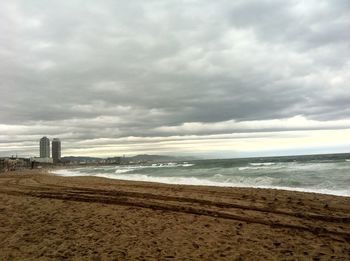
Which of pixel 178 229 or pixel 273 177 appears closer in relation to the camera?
pixel 178 229

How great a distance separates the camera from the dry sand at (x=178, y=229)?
5.82 metres

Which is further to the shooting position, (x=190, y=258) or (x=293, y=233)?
(x=293, y=233)

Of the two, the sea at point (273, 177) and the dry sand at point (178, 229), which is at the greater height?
the dry sand at point (178, 229)

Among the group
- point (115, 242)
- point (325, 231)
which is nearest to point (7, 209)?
point (115, 242)

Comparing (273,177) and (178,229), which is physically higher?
(178,229)

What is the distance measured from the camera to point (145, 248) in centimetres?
609

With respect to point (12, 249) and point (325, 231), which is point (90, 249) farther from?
point (325, 231)

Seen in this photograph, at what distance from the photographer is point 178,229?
24.6 feet

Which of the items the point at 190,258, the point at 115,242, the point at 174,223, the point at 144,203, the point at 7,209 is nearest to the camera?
the point at 190,258

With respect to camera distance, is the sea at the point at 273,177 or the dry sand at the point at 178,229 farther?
the sea at the point at 273,177

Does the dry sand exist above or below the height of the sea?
above

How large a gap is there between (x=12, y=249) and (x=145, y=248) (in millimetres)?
2406

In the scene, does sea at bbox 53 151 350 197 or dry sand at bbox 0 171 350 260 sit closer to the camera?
dry sand at bbox 0 171 350 260

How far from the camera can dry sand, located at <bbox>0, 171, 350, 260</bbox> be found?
5820mm
